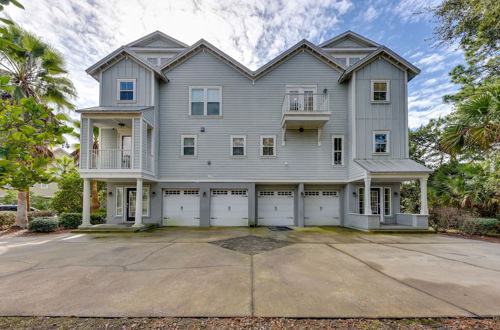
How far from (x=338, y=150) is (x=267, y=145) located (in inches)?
164

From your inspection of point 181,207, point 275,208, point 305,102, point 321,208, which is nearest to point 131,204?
point 181,207

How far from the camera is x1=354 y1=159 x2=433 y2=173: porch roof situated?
1130cm

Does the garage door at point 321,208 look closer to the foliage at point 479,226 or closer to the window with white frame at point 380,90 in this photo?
the foliage at point 479,226

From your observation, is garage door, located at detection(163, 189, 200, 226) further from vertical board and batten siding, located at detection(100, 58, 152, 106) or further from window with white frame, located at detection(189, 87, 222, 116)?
vertical board and batten siding, located at detection(100, 58, 152, 106)

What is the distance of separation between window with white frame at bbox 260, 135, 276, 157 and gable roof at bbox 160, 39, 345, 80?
3.63m

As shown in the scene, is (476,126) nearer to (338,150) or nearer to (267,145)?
(338,150)

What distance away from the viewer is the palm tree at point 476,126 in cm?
795

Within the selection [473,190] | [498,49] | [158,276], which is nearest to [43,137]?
[158,276]

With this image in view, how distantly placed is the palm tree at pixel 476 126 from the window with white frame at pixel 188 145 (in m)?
11.9

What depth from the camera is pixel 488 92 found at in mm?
8500

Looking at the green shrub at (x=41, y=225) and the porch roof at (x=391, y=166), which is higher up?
the porch roof at (x=391, y=166)

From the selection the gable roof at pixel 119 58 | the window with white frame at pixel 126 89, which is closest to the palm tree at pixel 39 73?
the gable roof at pixel 119 58

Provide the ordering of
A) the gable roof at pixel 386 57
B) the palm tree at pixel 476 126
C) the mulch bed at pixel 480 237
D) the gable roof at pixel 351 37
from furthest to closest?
the gable roof at pixel 351 37, the gable roof at pixel 386 57, the mulch bed at pixel 480 237, the palm tree at pixel 476 126

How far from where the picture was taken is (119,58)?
1284cm
